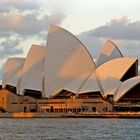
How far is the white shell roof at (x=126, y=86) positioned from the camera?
8759 centimetres

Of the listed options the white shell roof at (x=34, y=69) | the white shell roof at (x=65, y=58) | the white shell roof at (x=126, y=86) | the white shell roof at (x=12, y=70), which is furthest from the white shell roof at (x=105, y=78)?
the white shell roof at (x=12, y=70)

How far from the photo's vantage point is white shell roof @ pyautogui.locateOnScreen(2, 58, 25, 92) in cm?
10125

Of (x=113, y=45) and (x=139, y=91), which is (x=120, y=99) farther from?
(x=113, y=45)

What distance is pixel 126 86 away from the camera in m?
87.8

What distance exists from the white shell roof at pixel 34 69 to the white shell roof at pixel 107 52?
352 inches

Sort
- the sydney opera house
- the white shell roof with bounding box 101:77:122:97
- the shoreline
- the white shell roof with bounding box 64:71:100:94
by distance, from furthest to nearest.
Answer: the white shell roof with bounding box 64:71:100:94
the white shell roof with bounding box 101:77:122:97
the sydney opera house
the shoreline

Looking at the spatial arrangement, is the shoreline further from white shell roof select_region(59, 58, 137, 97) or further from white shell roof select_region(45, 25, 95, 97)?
white shell roof select_region(45, 25, 95, 97)

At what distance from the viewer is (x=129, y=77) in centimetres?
9081

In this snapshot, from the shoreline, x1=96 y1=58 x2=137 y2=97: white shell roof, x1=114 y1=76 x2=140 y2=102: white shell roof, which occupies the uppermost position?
x1=96 y1=58 x2=137 y2=97: white shell roof

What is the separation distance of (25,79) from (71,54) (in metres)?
12.2

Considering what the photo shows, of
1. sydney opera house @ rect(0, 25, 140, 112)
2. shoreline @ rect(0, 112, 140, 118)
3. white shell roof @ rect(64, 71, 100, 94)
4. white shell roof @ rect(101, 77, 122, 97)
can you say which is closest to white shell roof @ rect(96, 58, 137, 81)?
sydney opera house @ rect(0, 25, 140, 112)

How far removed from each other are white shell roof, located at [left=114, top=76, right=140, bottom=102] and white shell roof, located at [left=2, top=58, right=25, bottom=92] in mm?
20399

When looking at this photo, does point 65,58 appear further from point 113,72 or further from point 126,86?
point 126,86

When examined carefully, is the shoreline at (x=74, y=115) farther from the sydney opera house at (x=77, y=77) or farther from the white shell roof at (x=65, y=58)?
the white shell roof at (x=65, y=58)
